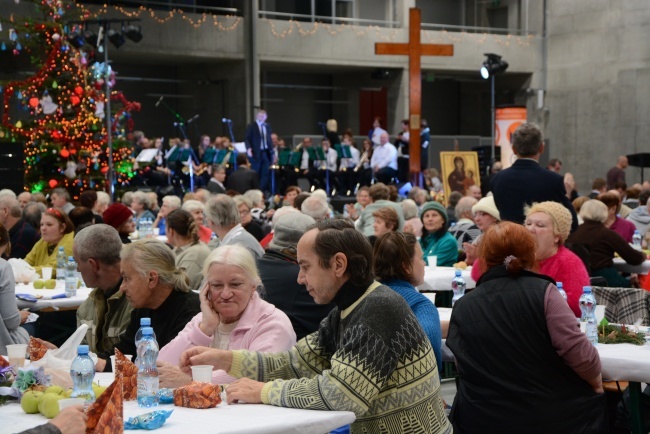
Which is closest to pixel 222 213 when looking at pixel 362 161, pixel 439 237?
pixel 439 237

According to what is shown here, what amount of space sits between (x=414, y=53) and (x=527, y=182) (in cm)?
1325

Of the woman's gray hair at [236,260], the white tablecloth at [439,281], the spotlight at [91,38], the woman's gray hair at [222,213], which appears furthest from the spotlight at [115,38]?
the woman's gray hair at [236,260]

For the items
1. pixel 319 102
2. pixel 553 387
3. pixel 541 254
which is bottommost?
pixel 553 387

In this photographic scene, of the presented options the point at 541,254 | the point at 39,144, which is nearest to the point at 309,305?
the point at 541,254

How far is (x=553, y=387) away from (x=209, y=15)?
21405 millimetres

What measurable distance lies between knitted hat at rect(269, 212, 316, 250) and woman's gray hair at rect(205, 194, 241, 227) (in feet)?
6.61

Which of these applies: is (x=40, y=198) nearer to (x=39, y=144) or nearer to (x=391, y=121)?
(x=39, y=144)

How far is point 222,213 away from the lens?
8.06 metres

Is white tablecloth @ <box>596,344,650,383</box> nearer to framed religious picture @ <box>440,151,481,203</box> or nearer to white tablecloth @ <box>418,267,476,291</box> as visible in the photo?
white tablecloth @ <box>418,267,476,291</box>

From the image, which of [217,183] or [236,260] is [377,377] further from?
[217,183]

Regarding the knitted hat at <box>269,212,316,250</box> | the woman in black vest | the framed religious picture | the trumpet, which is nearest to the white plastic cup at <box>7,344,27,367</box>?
the woman in black vest

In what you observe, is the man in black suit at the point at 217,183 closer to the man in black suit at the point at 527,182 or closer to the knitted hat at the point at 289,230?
the man in black suit at the point at 527,182

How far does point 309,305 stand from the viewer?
5.54m

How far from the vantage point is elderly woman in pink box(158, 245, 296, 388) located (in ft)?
14.1
